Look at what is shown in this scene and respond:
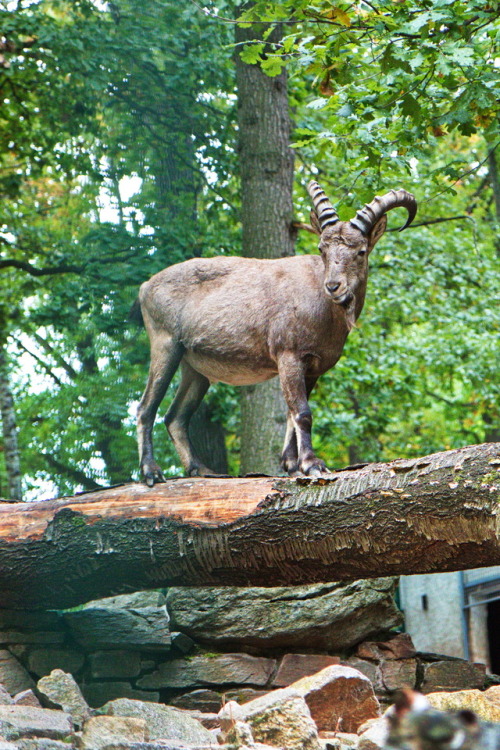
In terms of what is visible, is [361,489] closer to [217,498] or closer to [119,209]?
[217,498]

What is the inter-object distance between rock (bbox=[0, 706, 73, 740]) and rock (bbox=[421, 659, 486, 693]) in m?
2.89

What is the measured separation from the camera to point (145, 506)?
586 centimetres

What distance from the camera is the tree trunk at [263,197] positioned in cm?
936

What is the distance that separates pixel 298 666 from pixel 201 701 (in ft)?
2.46

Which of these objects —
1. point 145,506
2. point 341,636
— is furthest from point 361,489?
point 341,636

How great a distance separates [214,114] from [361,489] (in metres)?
7.82

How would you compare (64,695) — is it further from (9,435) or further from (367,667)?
(9,435)

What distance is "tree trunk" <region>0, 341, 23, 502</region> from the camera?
39.9 feet

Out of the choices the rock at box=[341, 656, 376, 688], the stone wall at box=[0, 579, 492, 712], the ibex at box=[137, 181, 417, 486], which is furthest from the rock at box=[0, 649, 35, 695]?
the rock at box=[341, 656, 376, 688]

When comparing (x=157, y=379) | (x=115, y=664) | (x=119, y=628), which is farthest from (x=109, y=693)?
(x=157, y=379)

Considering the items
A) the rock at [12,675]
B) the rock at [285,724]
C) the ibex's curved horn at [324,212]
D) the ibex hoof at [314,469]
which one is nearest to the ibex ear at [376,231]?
the ibex's curved horn at [324,212]

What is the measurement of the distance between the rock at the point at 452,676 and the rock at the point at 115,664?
211cm

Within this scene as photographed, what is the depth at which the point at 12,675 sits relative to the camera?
20.2ft

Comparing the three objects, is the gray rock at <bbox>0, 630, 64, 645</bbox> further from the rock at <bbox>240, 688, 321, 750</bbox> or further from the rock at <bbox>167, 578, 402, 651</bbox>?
the rock at <bbox>240, 688, 321, 750</bbox>
